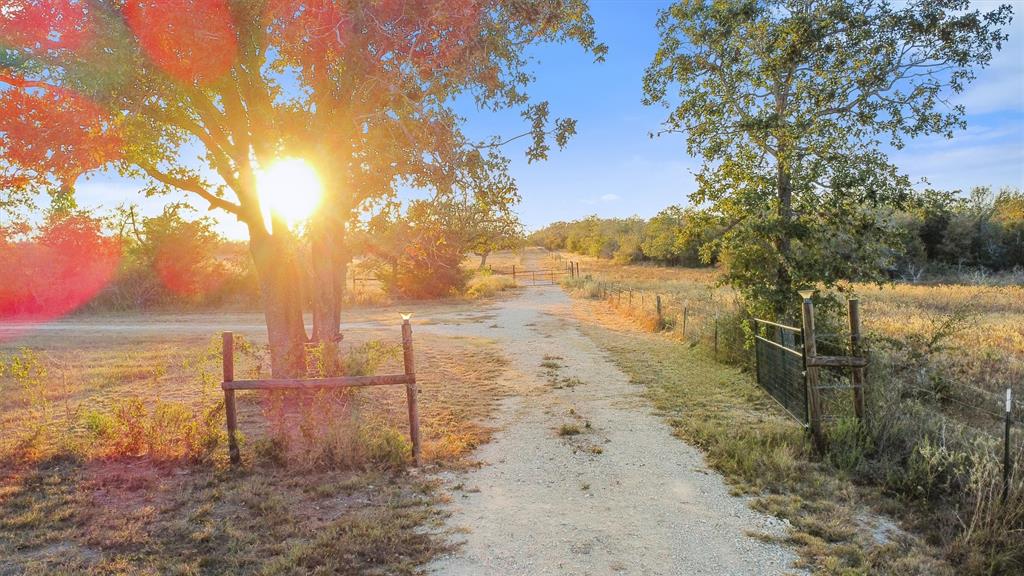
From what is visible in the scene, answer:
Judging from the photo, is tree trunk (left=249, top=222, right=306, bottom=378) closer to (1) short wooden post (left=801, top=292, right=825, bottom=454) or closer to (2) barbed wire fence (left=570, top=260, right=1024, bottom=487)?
(1) short wooden post (left=801, top=292, right=825, bottom=454)

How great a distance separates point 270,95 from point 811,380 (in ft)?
32.9

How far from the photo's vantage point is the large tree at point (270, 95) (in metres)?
6.86

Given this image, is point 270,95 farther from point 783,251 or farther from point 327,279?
Answer: point 783,251

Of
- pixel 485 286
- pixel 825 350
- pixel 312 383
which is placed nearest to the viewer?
pixel 312 383

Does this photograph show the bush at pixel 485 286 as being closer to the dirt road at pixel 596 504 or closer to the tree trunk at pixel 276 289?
the tree trunk at pixel 276 289

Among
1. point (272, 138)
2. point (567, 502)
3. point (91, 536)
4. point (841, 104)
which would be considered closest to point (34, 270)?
point (272, 138)

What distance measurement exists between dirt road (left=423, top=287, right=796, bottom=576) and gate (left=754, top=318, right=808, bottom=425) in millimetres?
1639

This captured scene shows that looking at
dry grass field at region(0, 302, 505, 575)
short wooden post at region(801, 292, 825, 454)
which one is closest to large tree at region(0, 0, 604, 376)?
dry grass field at region(0, 302, 505, 575)

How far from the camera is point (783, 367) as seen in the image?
26.2 ft

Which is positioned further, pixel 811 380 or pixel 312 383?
pixel 811 380

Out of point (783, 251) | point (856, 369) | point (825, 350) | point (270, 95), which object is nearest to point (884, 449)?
point (856, 369)

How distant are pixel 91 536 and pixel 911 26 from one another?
14.5m

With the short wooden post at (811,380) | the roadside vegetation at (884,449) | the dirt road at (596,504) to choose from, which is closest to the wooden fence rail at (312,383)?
the dirt road at (596,504)

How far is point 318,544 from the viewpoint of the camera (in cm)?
453
